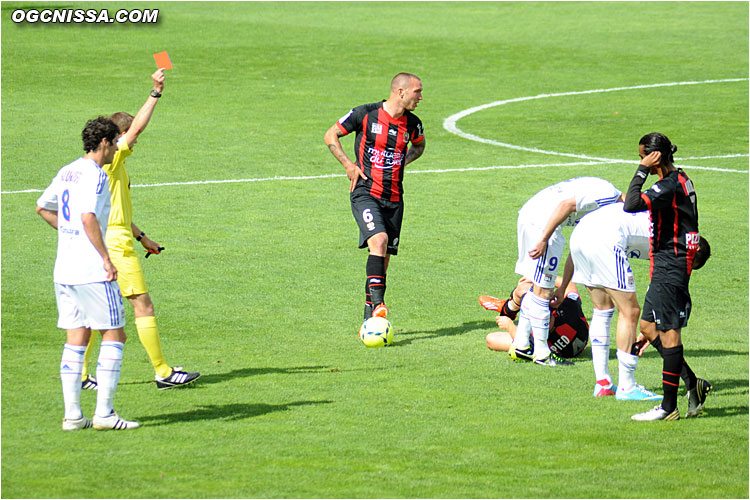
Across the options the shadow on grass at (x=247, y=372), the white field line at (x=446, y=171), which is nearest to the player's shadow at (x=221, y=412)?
the shadow on grass at (x=247, y=372)

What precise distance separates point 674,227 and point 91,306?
14.4 ft

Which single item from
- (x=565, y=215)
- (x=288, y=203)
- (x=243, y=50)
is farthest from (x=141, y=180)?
(x=243, y=50)

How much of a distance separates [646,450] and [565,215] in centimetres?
250

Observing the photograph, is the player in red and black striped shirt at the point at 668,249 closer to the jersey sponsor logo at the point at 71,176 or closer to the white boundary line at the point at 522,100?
the jersey sponsor logo at the point at 71,176

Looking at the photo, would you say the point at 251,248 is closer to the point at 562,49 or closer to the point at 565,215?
the point at 565,215

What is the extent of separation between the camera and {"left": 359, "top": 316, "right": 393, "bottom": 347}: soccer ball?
11.2 m

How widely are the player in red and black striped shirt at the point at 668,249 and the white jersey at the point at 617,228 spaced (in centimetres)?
70

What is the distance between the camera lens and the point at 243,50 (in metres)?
38.6

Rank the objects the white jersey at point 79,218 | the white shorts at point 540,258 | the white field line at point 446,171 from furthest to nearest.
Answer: the white field line at point 446,171 → the white shorts at point 540,258 → the white jersey at point 79,218

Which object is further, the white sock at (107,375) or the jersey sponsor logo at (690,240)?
the jersey sponsor logo at (690,240)

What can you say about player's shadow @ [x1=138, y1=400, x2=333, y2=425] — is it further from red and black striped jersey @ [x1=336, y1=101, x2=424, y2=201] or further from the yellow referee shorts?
red and black striped jersey @ [x1=336, y1=101, x2=424, y2=201]

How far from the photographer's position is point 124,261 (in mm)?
9500

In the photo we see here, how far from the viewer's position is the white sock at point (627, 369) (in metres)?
9.37

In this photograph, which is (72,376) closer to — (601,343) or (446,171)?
(601,343)
